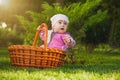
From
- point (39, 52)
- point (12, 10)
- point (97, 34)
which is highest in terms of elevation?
point (12, 10)

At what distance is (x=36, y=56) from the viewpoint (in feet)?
25.8

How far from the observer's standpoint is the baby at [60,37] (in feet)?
28.0

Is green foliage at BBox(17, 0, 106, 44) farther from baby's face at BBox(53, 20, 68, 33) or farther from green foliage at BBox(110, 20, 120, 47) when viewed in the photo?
green foliage at BBox(110, 20, 120, 47)

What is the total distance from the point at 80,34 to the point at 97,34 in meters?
9.88

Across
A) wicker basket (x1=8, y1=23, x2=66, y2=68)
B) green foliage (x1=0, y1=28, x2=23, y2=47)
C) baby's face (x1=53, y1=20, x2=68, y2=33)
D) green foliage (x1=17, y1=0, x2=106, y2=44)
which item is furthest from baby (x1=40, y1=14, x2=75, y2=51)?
green foliage (x1=0, y1=28, x2=23, y2=47)

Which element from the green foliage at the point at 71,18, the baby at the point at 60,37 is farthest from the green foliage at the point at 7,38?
the baby at the point at 60,37

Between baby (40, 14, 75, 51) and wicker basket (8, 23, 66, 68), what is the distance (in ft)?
1.61

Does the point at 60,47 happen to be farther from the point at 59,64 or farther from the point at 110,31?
the point at 110,31

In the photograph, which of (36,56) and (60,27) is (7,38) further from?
(36,56)

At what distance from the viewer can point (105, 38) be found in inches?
829

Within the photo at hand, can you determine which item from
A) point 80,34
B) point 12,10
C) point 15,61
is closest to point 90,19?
point 80,34

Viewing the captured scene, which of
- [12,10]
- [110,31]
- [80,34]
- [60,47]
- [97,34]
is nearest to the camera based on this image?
[60,47]

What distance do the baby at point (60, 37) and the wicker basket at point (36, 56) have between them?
0.49 metres

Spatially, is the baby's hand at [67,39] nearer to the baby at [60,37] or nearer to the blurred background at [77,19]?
the baby at [60,37]
